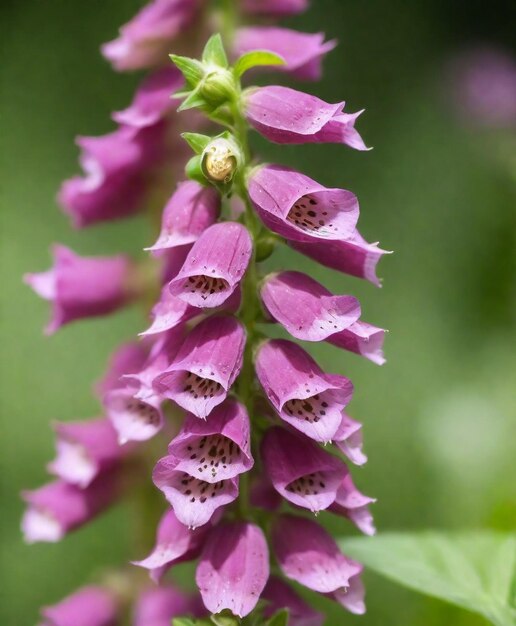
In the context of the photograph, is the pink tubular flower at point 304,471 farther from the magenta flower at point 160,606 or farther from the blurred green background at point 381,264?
the blurred green background at point 381,264

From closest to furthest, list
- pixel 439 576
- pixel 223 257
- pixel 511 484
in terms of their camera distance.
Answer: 1. pixel 223 257
2. pixel 439 576
3. pixel 511 484

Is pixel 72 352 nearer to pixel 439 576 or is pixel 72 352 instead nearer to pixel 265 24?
pixel 265 24

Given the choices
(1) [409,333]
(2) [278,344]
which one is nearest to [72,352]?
(1) [409,333]

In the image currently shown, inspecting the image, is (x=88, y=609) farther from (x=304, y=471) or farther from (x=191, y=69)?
(x=191, y=69)

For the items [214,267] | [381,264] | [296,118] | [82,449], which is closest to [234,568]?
[214,267]

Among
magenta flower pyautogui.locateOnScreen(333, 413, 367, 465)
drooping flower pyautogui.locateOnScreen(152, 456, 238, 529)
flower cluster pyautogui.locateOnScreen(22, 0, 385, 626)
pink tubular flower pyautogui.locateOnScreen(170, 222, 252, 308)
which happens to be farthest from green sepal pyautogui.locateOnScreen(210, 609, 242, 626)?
pink tubular flower pyautogui.locateOnScreen(170, 222, 252, 308)

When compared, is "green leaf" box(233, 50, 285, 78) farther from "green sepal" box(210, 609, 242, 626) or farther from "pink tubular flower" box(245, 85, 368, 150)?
"green sepal" box(210, 609, 242, 626)
